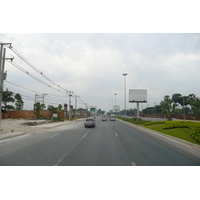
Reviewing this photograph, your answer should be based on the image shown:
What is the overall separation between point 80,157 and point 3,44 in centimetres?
1654

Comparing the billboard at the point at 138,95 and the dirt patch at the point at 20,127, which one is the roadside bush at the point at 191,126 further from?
the billboard at the point at 138,95

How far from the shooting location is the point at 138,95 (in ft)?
142

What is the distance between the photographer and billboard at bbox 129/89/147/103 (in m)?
43.0

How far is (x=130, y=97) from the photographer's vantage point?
42719 mm

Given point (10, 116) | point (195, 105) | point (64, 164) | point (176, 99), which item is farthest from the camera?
point (176, 99)

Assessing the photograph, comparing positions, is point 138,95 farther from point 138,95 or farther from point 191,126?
point 191,126

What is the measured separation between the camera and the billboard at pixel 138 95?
4304cm

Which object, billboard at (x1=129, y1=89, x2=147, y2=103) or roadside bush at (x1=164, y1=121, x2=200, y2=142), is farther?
billboard at (x1=129, y1=89, x2=147, y2=103)

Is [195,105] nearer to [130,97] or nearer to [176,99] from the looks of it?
[130,97]

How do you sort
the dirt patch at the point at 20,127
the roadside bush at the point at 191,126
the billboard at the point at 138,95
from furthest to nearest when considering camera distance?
the billboard at the point at 138,95
the dirt patch at the point at 20,127
the roadside bush at the point at 191,126

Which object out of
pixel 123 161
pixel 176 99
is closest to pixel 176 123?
pixel 123 161

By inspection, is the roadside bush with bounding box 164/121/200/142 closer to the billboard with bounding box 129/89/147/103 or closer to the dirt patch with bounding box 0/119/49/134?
the dirt patch with bounding box 0/119/49/134

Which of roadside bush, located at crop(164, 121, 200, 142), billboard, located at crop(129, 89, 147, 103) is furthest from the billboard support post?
roadside bush, located at crop(164, 121, 200, 142)

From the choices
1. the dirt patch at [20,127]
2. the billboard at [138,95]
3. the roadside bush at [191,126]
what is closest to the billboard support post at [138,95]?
the billboard at [138,95]
